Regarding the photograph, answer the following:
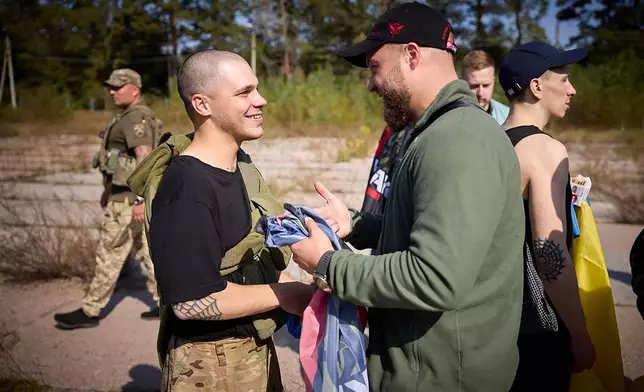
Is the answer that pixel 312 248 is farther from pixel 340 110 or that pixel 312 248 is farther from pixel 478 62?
pixel 340 110

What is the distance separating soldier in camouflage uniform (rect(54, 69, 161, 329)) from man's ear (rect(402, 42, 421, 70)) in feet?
12.1

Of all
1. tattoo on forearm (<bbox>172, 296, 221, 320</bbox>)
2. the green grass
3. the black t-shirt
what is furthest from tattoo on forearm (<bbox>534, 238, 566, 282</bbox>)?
the green grass

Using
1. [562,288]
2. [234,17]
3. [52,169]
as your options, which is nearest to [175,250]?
[562,288]

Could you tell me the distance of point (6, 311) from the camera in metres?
5.50

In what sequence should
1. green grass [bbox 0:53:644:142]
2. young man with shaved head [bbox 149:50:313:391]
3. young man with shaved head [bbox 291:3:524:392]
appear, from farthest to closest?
green grass [bbox 0:53:644:142], young man with shaved head [bbox 149:50:313:391], young man with shaved head [bbox 291:3:524:392]

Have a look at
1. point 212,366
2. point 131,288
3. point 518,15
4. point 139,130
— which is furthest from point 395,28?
point 518,15

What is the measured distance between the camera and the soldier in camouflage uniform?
519cm

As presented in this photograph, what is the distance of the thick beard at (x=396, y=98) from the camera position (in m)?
2.03

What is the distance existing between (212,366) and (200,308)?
0.38m

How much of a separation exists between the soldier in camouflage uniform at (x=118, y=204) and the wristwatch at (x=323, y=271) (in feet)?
11.8

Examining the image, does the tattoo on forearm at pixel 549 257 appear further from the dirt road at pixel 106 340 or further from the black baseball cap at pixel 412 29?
the dirt road at pixel 106 340

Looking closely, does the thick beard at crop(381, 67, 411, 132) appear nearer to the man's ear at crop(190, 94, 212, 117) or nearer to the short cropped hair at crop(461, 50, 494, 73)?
the man's ear at crop(190, 94, 212, 117)

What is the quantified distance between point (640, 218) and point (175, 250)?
25.0 ft

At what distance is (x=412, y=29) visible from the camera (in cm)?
197
